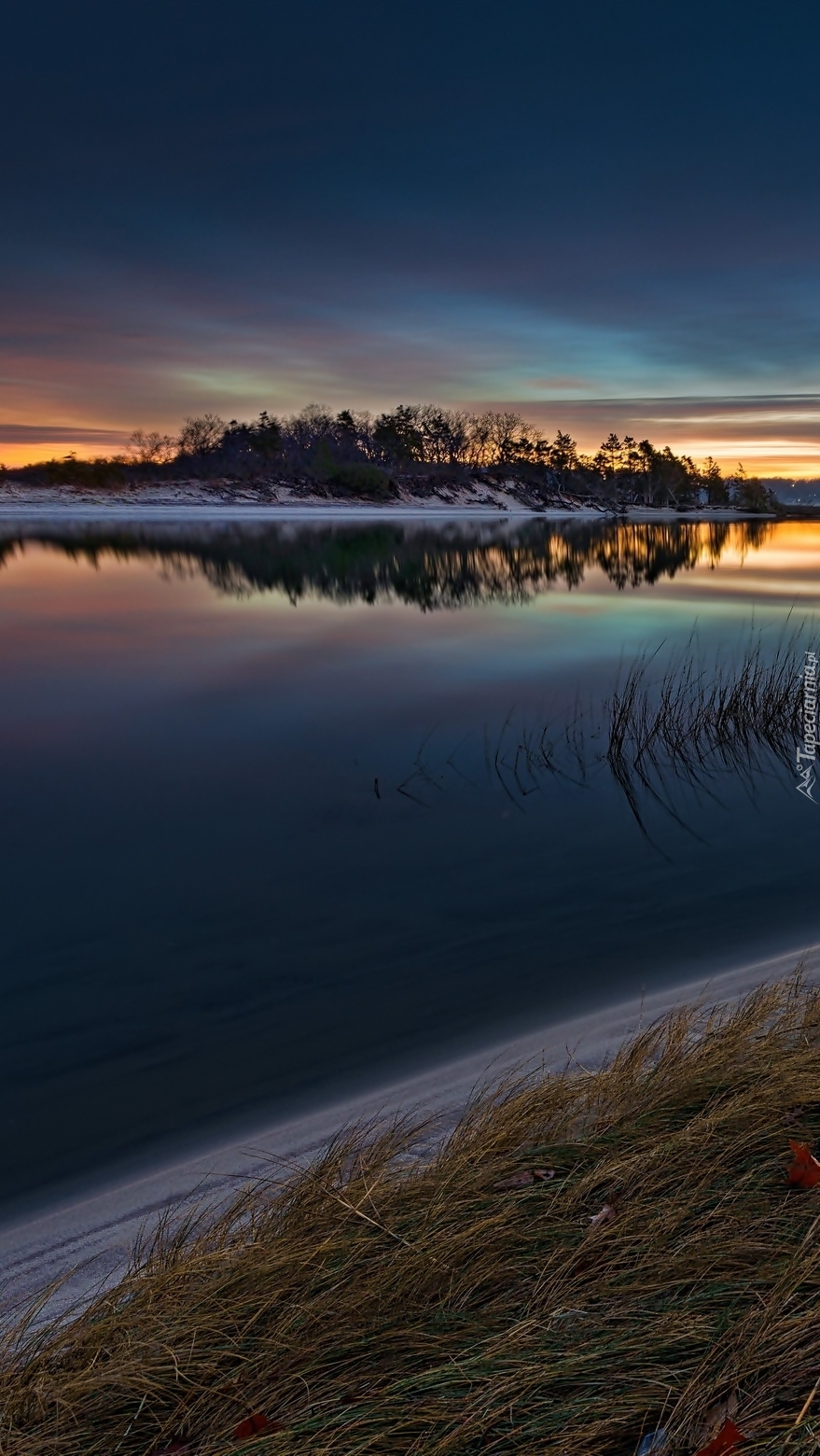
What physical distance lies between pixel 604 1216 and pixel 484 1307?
54cm

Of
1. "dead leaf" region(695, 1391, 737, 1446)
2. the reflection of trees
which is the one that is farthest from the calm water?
the reflection of trees

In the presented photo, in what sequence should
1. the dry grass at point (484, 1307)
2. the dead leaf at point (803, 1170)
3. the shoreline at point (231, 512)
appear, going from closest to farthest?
the dry grass at point (484, 1307)
the dead leaf at point (803, 1170)
the shoreline at point (231, 512)

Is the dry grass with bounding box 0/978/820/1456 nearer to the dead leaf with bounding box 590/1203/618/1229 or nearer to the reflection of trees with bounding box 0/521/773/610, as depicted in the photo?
the dead leaf with bounding box 590/1203/618/1229

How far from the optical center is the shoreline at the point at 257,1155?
3.37m

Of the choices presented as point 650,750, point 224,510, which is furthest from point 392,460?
point 650,750

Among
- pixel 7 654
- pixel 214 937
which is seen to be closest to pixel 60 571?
pixel 7 654

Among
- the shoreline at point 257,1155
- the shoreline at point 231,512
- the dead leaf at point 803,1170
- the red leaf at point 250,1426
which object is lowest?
the shoreline at point 257,1155

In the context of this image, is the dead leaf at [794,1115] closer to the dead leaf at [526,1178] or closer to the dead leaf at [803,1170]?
the dead leaf at [803,1170]

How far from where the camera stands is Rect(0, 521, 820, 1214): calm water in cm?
499

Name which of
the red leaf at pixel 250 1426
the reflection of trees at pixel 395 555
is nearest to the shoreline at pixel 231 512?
the reflection of trees at pixel 395 555

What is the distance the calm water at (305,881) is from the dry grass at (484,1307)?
158 centimetres

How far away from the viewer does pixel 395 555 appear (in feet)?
140

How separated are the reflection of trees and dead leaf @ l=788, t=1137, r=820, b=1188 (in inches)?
923

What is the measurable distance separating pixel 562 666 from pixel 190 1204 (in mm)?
14737
